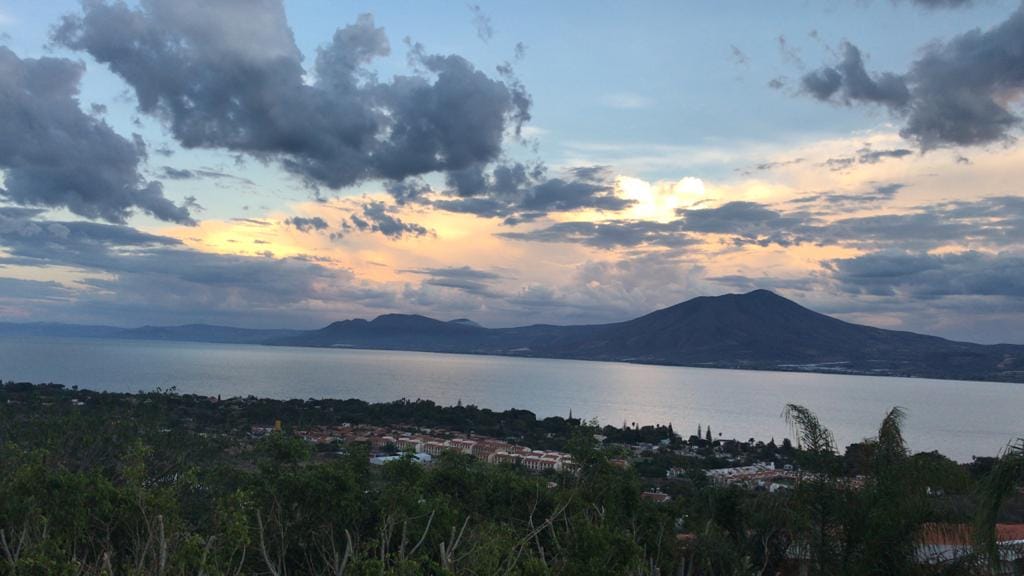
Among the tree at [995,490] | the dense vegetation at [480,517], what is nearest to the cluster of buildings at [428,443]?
the dense vegetation at [480,517]

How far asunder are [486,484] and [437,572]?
27.5 feet

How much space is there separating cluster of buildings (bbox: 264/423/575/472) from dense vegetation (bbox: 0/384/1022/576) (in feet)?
106

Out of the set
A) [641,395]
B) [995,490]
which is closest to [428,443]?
[995,490]

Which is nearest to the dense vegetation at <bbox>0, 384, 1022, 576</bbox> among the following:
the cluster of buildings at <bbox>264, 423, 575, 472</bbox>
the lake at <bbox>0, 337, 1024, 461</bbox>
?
the cluster of buildings at <bbox>264, 423, 575, 472</bbox>

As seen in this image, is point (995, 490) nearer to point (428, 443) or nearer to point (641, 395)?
point (428, 443)

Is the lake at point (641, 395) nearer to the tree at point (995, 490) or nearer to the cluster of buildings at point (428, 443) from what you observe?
the cluster of buildings at point (428, 443)

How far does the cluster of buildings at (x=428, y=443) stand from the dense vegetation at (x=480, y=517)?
32306 mm

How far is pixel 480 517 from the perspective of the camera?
16.7 metres

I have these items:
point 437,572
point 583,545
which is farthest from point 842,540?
point 437,572

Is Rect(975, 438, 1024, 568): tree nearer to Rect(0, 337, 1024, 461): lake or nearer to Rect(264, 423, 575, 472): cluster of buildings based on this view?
Rect(264, 423, 575, 472): cluster of buildings

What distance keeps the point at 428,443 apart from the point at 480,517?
47052 mm

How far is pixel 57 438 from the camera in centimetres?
3016

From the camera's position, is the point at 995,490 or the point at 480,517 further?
the point at 480,517

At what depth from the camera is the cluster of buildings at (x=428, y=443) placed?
53.0 meters
